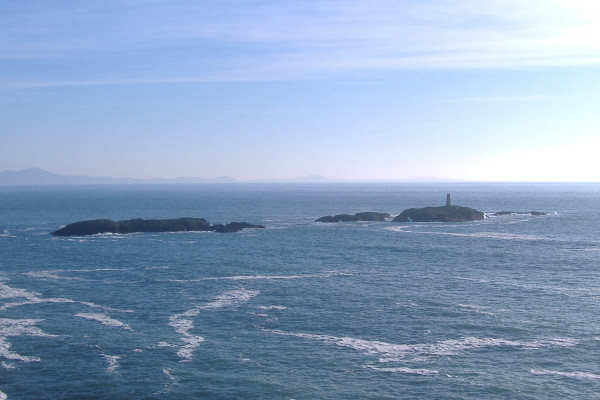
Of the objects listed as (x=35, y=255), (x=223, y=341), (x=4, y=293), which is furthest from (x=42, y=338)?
(x=35, y=255)

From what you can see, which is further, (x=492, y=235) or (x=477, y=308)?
(x=492, y=235)

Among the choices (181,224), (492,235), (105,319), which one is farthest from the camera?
(181,224)

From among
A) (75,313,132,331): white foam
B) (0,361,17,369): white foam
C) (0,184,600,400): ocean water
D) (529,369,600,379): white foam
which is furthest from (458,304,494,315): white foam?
(0,361,17,369): white foam

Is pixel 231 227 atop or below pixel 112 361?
atop

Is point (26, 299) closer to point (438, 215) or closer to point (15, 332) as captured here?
point (15, 332)

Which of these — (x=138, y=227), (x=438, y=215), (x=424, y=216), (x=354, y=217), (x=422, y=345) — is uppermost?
(x=438, y=215)

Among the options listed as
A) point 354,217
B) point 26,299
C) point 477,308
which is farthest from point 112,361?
point 354,217

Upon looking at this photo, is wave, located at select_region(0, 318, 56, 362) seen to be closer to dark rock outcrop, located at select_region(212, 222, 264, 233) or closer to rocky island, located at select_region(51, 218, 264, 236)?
rocky island, located at select_region(51, 218, 264, 236)
